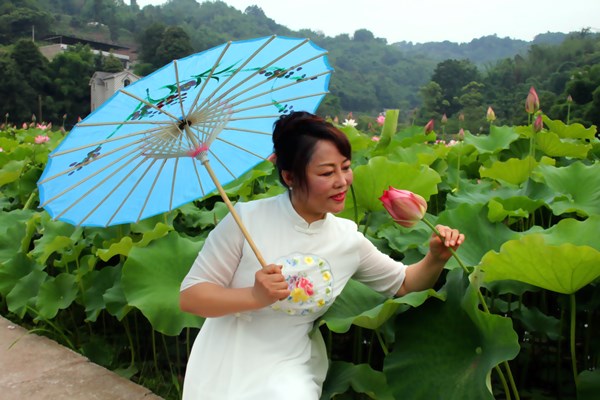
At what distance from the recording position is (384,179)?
1615mm

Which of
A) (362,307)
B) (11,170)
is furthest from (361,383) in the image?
(11,170)

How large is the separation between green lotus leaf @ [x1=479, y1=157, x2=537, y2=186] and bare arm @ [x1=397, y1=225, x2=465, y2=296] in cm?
77

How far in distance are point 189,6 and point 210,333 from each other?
2759 inches

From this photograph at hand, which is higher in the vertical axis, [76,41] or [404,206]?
[404,206]

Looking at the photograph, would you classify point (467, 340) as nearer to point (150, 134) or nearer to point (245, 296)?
point (245, 296)

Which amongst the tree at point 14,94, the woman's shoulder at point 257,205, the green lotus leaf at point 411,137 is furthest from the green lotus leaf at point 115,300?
the tree at point 14,94

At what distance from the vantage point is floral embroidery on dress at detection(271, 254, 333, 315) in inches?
47.4

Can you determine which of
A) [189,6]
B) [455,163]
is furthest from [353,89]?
[455,163]

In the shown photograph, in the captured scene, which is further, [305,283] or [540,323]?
[540,323]

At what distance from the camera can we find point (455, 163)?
2.44 metres

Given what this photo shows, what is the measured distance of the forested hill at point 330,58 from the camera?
111 feet

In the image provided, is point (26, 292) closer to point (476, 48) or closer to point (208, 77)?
point (208, 77)

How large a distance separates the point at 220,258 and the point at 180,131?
0.27 meters

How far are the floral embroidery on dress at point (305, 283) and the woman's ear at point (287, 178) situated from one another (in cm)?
13
